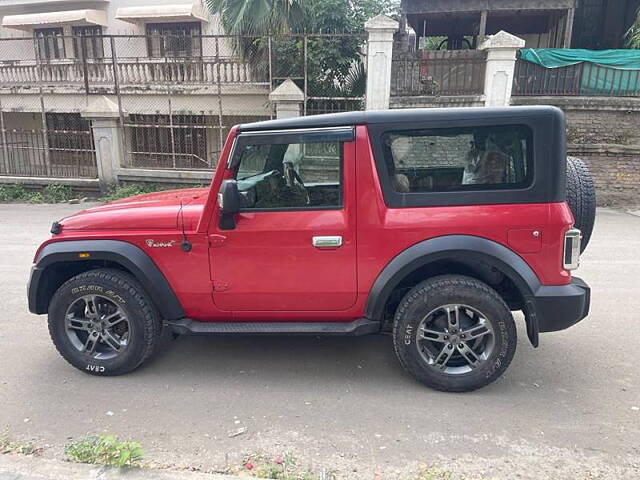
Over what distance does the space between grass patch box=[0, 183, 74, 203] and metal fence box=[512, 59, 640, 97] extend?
440 inches

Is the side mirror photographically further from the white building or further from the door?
the white building

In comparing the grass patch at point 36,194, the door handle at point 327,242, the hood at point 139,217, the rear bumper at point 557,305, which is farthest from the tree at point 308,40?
the rear bumper at point 557,305

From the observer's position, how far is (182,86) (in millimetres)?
13586

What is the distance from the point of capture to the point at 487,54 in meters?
11.1

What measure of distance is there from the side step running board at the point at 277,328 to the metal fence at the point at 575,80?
10057 mm

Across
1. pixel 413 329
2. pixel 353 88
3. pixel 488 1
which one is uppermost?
pixel 488 1

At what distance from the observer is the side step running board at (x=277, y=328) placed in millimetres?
3402

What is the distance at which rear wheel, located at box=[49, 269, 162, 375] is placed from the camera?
137 inches

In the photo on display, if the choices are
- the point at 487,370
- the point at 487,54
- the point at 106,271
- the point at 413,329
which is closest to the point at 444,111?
the point at 413,329

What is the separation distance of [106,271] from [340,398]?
1846 mm

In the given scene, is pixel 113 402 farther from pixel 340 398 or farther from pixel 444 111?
pixel 444 111

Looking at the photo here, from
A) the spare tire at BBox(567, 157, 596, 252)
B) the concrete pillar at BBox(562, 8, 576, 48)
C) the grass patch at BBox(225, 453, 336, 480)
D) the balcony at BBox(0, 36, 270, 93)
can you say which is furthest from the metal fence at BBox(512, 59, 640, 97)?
the grass patch at BBox(225, 453, 336, 480)

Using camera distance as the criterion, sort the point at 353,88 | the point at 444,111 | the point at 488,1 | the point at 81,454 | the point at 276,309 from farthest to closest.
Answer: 1. the point at 488,1
2. the point at 353,88
3. the point at 276,309
4. the point at 444,111
5. the point at 81,454

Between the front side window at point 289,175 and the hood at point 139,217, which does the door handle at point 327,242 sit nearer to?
the front side window at point 289,175
